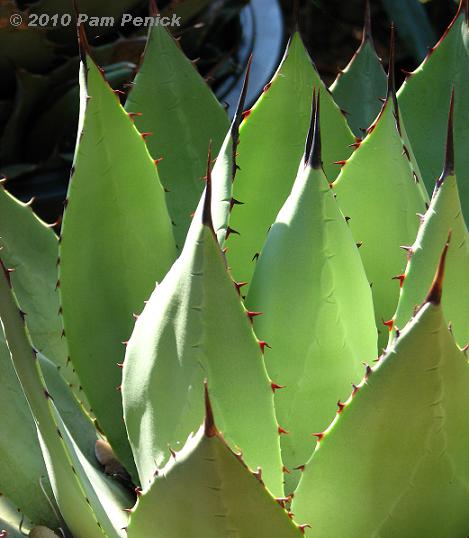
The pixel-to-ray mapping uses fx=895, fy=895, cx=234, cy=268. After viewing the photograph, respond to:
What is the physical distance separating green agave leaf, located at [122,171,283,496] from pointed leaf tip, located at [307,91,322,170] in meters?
0.09

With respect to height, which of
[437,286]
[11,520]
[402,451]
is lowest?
[11,520]

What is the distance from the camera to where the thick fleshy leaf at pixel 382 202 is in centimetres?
71

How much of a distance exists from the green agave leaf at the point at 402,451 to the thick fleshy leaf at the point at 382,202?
19 cm

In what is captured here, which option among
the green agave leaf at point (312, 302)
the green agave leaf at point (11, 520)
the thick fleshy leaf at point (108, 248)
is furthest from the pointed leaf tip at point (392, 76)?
the green agave leaf at point (11, 520)

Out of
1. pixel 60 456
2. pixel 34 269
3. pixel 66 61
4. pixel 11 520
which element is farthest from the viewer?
pixel 66 61

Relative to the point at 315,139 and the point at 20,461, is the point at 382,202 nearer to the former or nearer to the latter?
the point at 315,139

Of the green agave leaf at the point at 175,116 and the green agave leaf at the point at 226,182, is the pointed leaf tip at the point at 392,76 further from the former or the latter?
the green agave leaf at the point at 175,116

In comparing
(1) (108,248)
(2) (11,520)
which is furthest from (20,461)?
(1) (108,248)

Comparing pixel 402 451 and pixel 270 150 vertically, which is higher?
pixel 270 150

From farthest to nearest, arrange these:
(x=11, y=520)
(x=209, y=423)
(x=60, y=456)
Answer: (x=11, y=520)
(x=60, y=456)
(x=209, y=423)

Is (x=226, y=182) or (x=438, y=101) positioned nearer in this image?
(x=226, y=182)

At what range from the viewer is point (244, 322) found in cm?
57

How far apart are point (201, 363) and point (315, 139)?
0.17m

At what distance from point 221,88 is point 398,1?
0.40 m
